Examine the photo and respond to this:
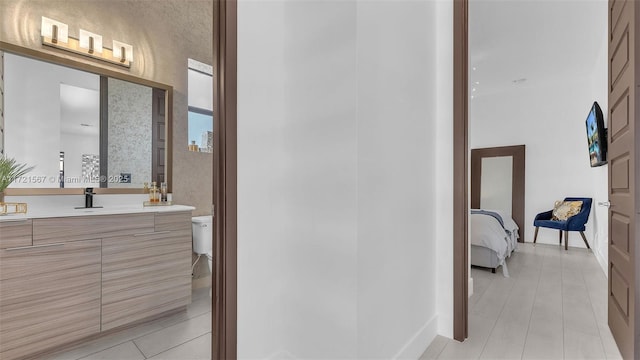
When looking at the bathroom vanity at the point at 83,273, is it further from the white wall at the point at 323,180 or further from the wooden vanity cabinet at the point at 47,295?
the white wall at the point at 323,180

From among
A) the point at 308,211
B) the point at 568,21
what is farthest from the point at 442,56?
the point at 568,21

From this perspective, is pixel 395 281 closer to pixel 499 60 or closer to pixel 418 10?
pixel 418 10

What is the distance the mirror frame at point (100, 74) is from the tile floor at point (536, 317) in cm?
250

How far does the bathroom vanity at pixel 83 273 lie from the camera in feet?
5.86

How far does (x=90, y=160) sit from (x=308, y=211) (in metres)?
1.97

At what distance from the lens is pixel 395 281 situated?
5.43 feet

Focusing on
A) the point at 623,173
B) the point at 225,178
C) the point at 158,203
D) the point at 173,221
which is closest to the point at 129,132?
the point at 158,203

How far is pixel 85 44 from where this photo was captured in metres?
2.44

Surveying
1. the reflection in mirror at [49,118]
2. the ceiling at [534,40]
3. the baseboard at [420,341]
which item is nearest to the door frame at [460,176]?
the baseboard at [420,341]

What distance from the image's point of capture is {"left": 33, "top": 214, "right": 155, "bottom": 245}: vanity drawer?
74.1 inches

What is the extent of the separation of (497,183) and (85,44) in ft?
21.6

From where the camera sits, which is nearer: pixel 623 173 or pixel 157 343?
pixel 623 173

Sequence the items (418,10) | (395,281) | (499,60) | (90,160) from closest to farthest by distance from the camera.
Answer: (395,281) → (418,10) → (90,160) → (499,60)

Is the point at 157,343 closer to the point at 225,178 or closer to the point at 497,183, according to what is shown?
the point at 225,178
